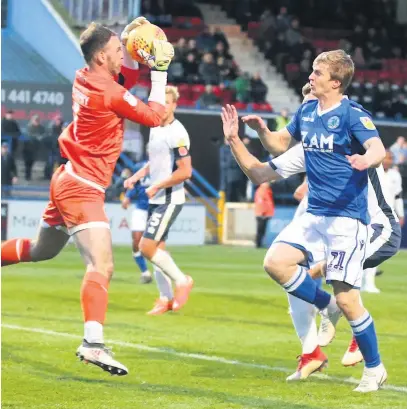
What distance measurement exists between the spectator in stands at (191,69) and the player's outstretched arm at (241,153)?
21.9m

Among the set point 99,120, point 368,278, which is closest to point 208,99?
point 368,278

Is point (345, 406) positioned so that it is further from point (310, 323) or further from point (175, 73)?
point (175, 73)

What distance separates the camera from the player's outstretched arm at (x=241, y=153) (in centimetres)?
750

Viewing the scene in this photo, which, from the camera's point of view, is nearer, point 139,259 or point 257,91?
point 139,259

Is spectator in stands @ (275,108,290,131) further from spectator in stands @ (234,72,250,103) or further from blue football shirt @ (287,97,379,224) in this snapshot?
blue football shirt @ (287,97,379,224)

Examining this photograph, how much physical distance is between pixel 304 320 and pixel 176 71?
2184 centimetres

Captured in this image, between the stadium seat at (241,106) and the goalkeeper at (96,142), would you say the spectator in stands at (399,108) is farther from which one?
the goalkeeper at (96,142)

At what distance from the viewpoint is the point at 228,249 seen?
24984 mm

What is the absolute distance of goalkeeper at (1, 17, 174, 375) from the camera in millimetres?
7023

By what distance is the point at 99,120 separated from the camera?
720 centimetres

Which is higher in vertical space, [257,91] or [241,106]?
[257,91]

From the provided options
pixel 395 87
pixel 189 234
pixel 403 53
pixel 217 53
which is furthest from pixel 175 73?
pixel 403 53

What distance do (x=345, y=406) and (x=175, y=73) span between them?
75.9 feet

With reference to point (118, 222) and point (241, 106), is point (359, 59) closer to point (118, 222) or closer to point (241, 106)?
point (241, 106)
